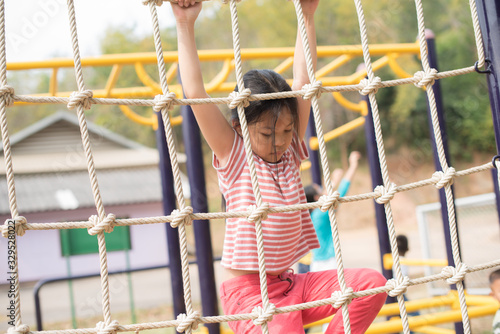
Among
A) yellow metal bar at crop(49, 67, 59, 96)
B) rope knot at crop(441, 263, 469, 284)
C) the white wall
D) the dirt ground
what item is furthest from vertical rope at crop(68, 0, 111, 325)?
the white wall

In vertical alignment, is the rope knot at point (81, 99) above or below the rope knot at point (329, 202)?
above

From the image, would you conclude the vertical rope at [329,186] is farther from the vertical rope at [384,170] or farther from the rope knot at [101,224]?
the rope knot at [101,224]

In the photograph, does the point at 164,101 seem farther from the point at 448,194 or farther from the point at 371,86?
the point at 448,194

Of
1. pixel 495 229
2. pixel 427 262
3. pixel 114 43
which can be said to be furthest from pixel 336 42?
pixel 427 262

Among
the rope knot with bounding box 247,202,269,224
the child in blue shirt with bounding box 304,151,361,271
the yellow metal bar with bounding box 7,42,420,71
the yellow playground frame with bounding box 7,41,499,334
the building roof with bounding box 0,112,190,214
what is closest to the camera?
the rope knot with bounding box 247,202,269,224

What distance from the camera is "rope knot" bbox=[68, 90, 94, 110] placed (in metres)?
0.83

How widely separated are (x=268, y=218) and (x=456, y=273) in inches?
15.4

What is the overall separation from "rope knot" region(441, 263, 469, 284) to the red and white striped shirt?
11.7 inches

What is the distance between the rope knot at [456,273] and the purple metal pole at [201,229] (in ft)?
2.63

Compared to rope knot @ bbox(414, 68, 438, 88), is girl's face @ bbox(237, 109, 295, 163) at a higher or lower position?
lower

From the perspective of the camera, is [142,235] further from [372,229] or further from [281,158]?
[281,158]

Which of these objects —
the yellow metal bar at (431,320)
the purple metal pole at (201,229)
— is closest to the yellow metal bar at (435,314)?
the yellow metal bar at (431,320)

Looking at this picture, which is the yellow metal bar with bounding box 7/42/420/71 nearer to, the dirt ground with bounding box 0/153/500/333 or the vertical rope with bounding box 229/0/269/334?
the vertical rope with bounding box 229/0/269/334

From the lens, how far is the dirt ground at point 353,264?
541 centimetres
